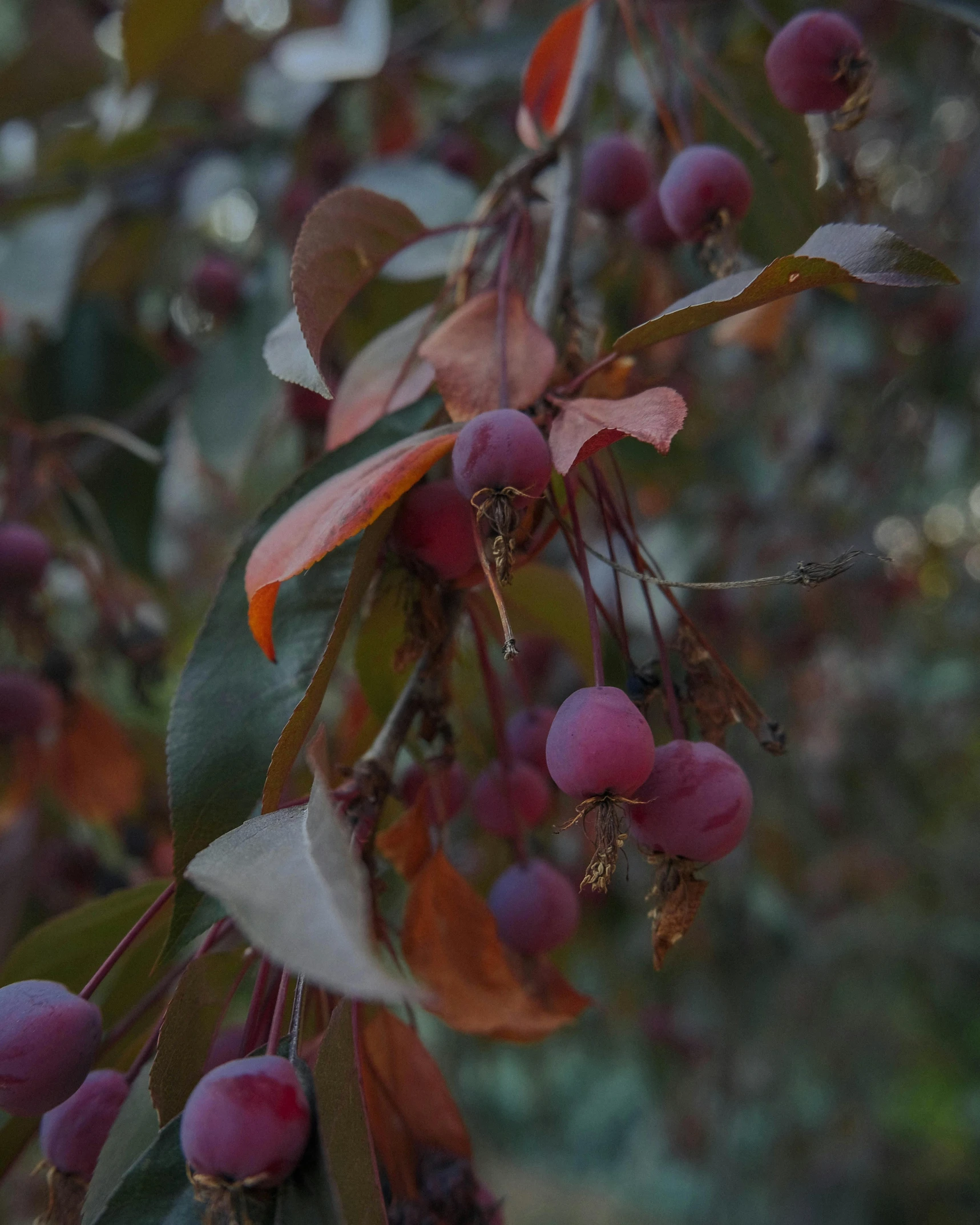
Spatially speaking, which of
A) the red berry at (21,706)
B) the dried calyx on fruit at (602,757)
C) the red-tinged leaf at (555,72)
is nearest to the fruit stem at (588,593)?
the dried calyx on fruit at (602,757)

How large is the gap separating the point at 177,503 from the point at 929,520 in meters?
2.15

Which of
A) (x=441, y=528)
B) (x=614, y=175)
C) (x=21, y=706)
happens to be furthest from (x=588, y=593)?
(x=21, y=706)

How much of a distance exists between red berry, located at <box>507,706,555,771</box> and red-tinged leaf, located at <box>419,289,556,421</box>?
283mm

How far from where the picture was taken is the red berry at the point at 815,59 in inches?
23.0

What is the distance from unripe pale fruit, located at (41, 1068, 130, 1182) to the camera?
1.60ft

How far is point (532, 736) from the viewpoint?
0.72 m

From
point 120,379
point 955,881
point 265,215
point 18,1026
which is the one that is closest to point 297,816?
point 18,1026

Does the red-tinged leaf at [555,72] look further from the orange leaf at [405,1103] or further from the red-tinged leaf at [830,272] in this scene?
the orange leaf at [405,1103]

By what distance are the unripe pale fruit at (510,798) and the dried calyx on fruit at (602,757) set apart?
23 cm

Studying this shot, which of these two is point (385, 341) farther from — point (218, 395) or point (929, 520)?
point (929, 520)

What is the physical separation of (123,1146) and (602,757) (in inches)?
11.4

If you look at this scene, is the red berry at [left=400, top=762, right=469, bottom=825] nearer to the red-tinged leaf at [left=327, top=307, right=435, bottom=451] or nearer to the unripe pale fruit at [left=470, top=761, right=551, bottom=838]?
the unripe pale fruit at [left=470, top=761, right=551, bottom=838]

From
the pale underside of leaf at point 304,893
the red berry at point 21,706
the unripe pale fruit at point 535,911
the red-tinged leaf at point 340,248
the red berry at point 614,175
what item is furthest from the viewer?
the red berry at point 21,706

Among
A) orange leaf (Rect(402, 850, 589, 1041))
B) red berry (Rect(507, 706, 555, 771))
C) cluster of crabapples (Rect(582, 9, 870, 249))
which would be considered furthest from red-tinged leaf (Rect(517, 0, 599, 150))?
orange leaf (Rect(402, 850, 589, 1041))
